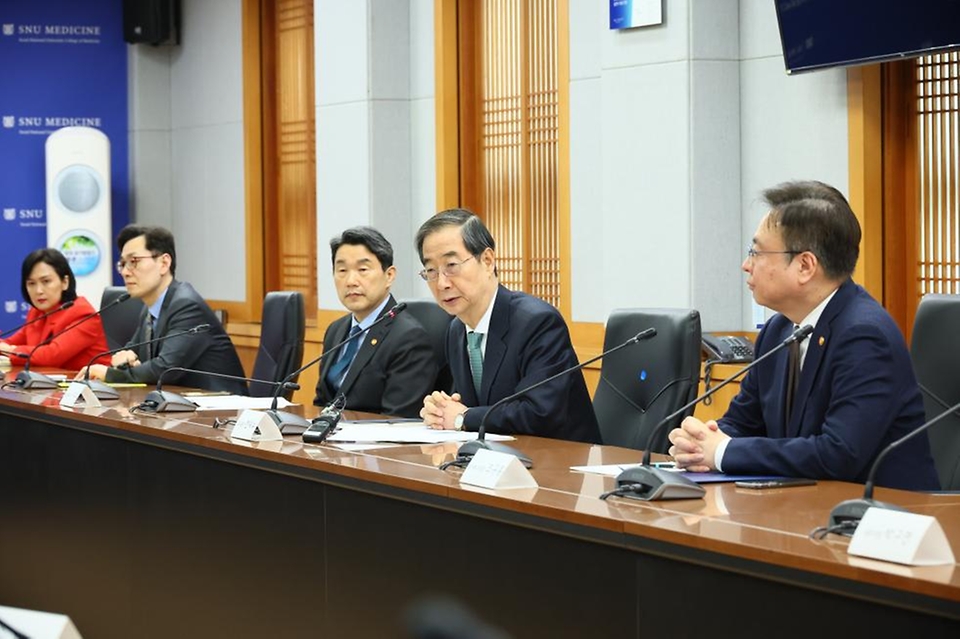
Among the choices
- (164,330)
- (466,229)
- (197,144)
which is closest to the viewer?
(466,229)

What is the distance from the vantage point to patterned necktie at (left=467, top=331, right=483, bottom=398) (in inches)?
147

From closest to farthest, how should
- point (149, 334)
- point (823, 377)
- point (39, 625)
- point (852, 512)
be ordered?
→ point (39, 625) → point (852, 512) → point (823, 377) → point (149, 334)

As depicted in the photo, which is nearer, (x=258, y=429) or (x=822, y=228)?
(x=822, y=228)

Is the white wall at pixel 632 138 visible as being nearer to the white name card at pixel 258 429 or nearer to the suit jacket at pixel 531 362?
the suit jacket at pixel 531 362

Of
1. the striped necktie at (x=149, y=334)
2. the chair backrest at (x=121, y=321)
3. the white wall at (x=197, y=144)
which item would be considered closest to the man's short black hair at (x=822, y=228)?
the striped necktie at (x=149, y=334)

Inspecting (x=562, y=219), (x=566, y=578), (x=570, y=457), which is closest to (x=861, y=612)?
(x=566, y=578)

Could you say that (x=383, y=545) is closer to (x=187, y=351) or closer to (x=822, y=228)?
(x=822, y=228)

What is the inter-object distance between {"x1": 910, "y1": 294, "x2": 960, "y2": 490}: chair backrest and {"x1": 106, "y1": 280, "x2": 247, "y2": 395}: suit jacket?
281cm

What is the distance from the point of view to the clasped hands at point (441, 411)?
11.4 feet

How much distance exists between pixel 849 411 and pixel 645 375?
1086 mm

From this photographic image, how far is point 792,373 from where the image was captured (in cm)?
277

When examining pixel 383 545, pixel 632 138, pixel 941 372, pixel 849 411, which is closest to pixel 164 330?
pixel 632 138

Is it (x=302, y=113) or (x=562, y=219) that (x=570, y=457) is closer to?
(x=562, y=219)

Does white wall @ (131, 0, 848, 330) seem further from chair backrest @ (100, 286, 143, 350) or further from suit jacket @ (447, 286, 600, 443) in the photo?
suit jacket @ (447, 286, 600, 443)
